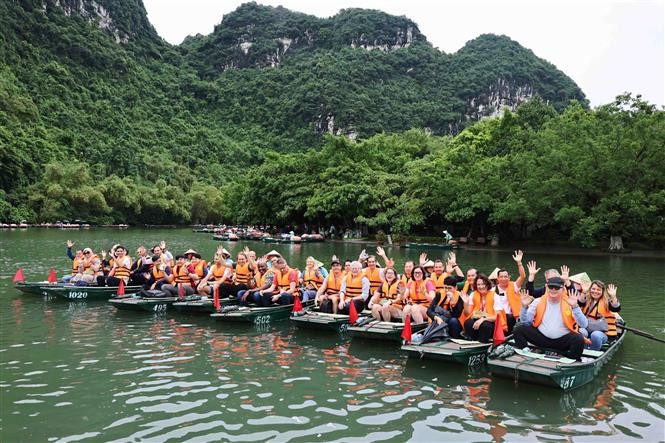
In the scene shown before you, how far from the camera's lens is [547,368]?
8141 millimetres

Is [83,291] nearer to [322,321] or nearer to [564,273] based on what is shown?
[322,321]

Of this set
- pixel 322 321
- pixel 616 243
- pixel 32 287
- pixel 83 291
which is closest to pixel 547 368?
pixel 322 321

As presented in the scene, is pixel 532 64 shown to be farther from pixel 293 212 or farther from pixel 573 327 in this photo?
pixel 573 327

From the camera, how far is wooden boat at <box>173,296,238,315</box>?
560 inches

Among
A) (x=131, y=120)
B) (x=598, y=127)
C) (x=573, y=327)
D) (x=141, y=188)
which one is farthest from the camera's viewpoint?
(x=131, y=120)

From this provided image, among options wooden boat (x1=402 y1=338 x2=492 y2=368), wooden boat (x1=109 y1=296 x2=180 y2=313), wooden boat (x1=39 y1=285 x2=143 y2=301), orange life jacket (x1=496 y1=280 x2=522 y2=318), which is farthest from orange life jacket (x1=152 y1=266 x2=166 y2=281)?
orange life jacket (x1=496 y1=280 x2=522 y2=318)

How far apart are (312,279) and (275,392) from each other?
668 centimetres

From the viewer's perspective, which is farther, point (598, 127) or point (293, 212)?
point (293, 212)

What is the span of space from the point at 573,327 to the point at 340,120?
130m

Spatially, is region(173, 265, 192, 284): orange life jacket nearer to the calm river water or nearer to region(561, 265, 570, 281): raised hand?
the calm river water

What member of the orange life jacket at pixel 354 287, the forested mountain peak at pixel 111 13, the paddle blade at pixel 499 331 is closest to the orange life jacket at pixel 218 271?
the orange life jacket at pixel 354 287

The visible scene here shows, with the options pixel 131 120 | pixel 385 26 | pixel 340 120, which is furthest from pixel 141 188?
pixel 385 26

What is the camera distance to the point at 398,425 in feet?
23.3

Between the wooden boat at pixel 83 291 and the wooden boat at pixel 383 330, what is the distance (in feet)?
26.3
